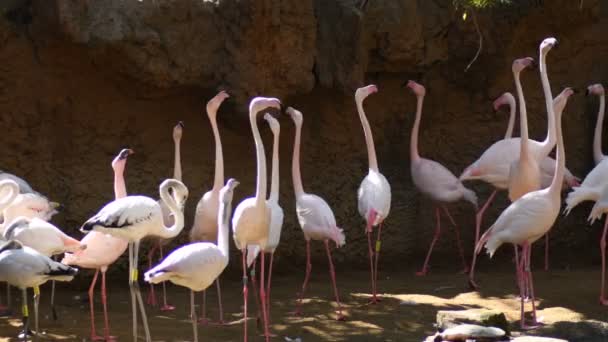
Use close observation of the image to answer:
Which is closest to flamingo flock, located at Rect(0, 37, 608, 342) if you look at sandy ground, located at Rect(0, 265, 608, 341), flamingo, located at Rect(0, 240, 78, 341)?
flamingo, located at Rect(0, 240, 78, 341)

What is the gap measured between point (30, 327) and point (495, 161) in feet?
14.7

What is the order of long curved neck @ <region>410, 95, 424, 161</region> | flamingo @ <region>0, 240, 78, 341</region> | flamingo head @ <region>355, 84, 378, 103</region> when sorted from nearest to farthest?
flamingo @ <region>0, 240, 78, 341</region> < flamingo head @ <region>355, 84, 378, 103</region> < long curved neck @ <region>410, 95, 424, 161</region>

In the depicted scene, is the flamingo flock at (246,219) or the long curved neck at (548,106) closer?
the flamingo flock at (246,219)

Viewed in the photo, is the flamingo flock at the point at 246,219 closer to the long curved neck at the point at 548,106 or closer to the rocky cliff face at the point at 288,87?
the long curved neck at the point at 548,106

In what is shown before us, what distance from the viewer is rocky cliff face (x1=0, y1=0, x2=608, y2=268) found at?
968 cm

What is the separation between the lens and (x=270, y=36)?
32.3 feet

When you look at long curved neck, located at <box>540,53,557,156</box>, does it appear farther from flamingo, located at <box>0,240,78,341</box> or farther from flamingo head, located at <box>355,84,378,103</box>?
flamingo, located at <box>0,240,78,341</box>

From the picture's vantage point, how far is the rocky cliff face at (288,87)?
9.68 metres

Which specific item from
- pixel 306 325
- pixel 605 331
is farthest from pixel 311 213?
pixel 605 331

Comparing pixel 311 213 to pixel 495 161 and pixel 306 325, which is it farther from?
pixel 495 161

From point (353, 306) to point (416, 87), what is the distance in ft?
8.64

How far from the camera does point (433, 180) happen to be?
10.2m

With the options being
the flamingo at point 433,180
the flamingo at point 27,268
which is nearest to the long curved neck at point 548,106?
the flamingo at point 433,180

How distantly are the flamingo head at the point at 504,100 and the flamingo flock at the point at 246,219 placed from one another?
0.01 meters
